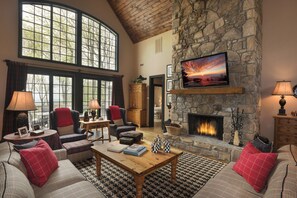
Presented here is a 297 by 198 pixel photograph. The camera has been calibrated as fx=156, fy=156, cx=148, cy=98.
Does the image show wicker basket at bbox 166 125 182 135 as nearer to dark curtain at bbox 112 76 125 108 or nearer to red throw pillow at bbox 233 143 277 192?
red throw pillow at bbox 233 143 277 192

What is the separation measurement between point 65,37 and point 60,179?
5404 mm

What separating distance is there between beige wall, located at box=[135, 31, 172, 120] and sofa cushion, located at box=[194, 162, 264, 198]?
4.54 meters

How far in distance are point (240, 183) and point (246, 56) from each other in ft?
9.59

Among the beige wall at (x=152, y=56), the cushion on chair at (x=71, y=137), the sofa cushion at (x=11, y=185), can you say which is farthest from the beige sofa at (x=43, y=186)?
the beige wall at (x=152, y=56)

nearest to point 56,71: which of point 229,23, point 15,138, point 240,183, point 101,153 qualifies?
point 15,138

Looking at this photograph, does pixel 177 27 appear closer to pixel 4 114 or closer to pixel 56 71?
pixel 56 71

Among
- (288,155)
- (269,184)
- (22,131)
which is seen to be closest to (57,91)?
(22,131)

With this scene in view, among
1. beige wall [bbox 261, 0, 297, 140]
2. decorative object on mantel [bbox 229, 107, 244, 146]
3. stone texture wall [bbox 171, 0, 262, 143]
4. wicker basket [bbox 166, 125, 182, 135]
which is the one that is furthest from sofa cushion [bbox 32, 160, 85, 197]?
beige wall [bbox 261, 0, 297, 140]

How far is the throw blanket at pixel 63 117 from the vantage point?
4.04 meters

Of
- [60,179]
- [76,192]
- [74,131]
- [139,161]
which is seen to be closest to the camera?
[76,192]

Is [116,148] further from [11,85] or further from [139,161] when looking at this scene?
Result: [11,85]

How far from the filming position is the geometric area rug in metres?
2.24

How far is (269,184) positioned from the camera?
1.32 meters

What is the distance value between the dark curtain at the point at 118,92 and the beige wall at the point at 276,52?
204 inches
